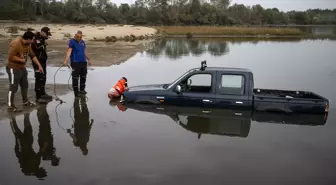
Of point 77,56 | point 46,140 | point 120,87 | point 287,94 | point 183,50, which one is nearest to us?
point 46,140

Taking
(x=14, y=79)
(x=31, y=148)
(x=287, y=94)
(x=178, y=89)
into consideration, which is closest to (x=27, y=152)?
(x=31, y=148)

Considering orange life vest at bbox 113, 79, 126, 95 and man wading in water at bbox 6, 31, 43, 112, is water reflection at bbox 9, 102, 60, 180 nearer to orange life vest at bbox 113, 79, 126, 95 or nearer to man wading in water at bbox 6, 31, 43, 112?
man wading in water at bbox 6, 31, 43, 112

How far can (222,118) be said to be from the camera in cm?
967

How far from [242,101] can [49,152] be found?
18.2ft

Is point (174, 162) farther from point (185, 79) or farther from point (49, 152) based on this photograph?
point (185, 79)

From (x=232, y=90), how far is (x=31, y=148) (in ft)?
19.0

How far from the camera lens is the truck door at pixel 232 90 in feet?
32.3

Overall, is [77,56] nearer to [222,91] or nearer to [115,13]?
[222,91]

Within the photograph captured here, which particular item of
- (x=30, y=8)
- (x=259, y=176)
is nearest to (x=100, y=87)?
(x=259, y=176)

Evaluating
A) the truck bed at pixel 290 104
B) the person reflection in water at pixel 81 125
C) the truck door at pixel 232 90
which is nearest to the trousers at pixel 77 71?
the person reflection in water at pixel 81 125

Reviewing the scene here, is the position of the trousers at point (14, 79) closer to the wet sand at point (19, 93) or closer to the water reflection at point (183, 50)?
the wet sand at point (19, 93)

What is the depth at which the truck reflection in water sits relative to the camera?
888cm

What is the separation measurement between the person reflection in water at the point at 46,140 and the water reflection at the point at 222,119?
2.78 metres

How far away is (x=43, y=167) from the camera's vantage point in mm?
6285
